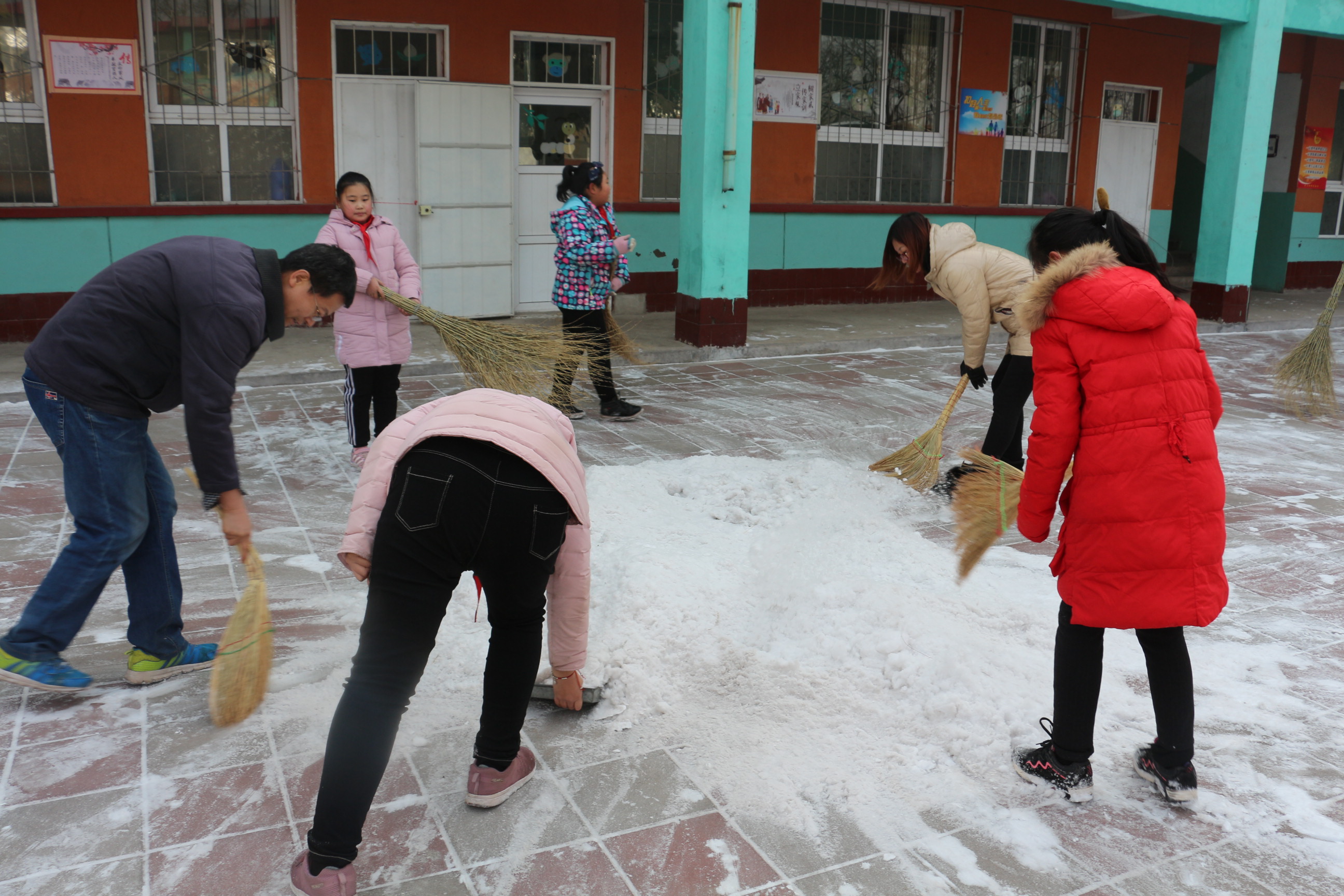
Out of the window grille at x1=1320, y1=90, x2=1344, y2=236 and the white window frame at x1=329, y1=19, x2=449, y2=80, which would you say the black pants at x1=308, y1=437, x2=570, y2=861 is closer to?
the white window frame at x1=329, y1=19, x2=449, y2=80

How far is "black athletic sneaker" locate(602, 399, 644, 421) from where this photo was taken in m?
6.87

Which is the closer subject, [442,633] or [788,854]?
[788,854]

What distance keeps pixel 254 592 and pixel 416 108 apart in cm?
762

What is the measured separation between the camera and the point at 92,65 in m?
8.58

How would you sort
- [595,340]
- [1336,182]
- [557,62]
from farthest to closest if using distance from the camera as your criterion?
[1336,182]
[557,62]
[595,340]

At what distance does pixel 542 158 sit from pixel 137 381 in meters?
8.02

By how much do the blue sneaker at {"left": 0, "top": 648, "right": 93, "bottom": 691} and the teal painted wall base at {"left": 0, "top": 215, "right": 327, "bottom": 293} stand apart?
19.4 ft

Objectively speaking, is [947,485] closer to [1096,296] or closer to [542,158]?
[1096,296]

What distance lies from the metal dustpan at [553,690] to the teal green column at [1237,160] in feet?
34.6

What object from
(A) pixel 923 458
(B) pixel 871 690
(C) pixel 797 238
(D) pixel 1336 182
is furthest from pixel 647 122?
(D) pixel 1336 182

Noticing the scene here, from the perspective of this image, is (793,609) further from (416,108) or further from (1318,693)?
(416,108)

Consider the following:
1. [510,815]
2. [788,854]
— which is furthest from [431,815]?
[788,854]

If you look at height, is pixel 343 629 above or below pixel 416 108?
below

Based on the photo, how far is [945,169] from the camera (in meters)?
12.6
